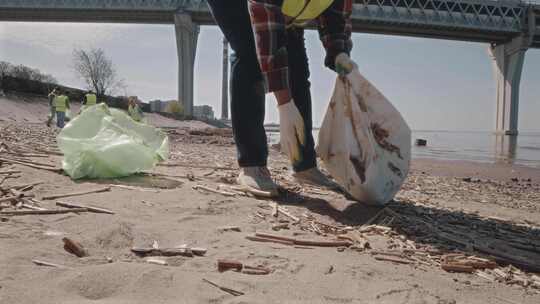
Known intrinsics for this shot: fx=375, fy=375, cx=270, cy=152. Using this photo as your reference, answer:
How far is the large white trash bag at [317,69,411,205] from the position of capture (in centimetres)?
199

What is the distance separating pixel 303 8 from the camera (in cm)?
212

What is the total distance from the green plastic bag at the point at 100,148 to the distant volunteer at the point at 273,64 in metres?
0.77

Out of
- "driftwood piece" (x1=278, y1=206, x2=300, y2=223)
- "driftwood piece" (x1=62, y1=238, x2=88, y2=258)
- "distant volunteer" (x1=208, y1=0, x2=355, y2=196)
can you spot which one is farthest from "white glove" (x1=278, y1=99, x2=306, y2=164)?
"driftwood piece" (x1=62, y1=238, x2=88, y2=258)

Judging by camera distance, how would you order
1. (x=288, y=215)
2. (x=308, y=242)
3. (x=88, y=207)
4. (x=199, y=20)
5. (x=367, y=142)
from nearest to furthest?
(x=308, y=242)
(x=88, y=207)
(x=288, y=215)
(x=367, y=142)
(x=199, y=20)

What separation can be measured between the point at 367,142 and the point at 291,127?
0.42m

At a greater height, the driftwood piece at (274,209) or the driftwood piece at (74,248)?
the driftwood piece at (74,248)

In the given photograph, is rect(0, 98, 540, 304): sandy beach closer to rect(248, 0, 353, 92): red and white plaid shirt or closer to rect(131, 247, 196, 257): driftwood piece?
rect(131, 247, 196, 257): driftwood piece

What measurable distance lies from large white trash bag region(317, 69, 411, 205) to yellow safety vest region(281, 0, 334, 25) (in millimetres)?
417

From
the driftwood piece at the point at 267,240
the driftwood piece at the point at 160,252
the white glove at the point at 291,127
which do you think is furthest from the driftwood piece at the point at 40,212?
the white glove at the point at 291,127

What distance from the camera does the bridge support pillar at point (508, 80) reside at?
1704 inches

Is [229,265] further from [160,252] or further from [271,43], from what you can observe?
[271,43]

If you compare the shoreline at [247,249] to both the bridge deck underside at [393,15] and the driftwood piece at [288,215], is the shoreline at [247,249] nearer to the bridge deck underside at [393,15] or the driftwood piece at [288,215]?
the driftwood piece at [288,215]

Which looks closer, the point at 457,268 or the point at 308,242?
the point at 457,268

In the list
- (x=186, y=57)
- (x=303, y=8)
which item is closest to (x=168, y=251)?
(x=303, y=8)
